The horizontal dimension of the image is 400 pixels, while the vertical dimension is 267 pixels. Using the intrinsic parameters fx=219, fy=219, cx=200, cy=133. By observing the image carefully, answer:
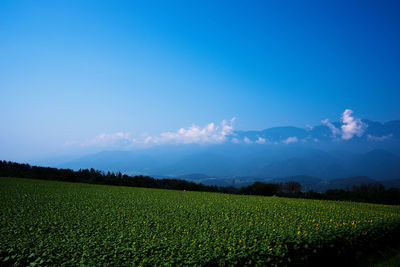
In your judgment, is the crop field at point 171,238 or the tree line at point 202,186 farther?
the tree line at point 202,186

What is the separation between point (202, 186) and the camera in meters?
38.6

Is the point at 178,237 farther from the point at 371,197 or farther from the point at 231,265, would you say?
the point at 371,197

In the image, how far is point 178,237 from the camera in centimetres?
729

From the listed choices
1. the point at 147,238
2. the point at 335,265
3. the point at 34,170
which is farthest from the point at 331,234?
the point at 34,170

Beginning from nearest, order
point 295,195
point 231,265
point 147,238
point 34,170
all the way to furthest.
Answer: point 231,265 → point 147,238 → point 295,195 → point 34,170

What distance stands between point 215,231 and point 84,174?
4051 centimetres

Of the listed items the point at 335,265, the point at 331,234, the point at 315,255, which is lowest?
the point at 335,265

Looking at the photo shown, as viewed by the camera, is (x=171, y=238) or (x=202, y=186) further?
(x=202, y=186)

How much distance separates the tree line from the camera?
83.8 ft

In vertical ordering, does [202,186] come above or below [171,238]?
below

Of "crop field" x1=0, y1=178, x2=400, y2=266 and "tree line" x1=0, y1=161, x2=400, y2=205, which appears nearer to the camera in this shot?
"crop field" x1=0, y1=178, x2=400, y2=266

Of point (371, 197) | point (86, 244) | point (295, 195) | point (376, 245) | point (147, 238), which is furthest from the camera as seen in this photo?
point (295, 195)

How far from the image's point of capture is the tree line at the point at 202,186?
2553 centimetres

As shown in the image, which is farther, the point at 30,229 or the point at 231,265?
the point at 30,229
